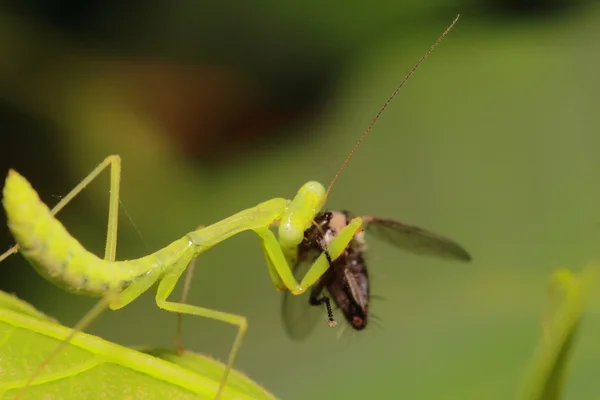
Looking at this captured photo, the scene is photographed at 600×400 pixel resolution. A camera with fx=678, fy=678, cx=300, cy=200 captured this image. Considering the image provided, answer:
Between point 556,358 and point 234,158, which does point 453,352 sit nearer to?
point 556,358

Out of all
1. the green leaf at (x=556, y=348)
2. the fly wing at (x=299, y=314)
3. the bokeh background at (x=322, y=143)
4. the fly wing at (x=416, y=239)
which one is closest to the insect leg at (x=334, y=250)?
the fly wing at (x=299, y=314)

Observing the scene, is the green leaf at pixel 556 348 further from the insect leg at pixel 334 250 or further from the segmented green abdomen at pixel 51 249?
the segmented green abdomen at pixel 51 249

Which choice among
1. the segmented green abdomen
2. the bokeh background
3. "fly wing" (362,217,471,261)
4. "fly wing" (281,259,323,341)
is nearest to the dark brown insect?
"fly wing" (281,259,323,341)

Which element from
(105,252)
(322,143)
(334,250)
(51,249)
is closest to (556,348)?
(334,250)

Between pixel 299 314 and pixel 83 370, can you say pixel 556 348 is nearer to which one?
pixel 83 370

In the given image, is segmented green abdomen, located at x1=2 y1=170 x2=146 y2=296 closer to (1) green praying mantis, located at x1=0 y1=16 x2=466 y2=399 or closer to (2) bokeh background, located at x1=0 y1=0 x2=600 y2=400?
(1) green praying mantis, located at x1=0 y1=16 x2=466 y2=399

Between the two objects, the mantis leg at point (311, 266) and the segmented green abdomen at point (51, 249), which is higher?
the mantis leg at point (311, 266)
